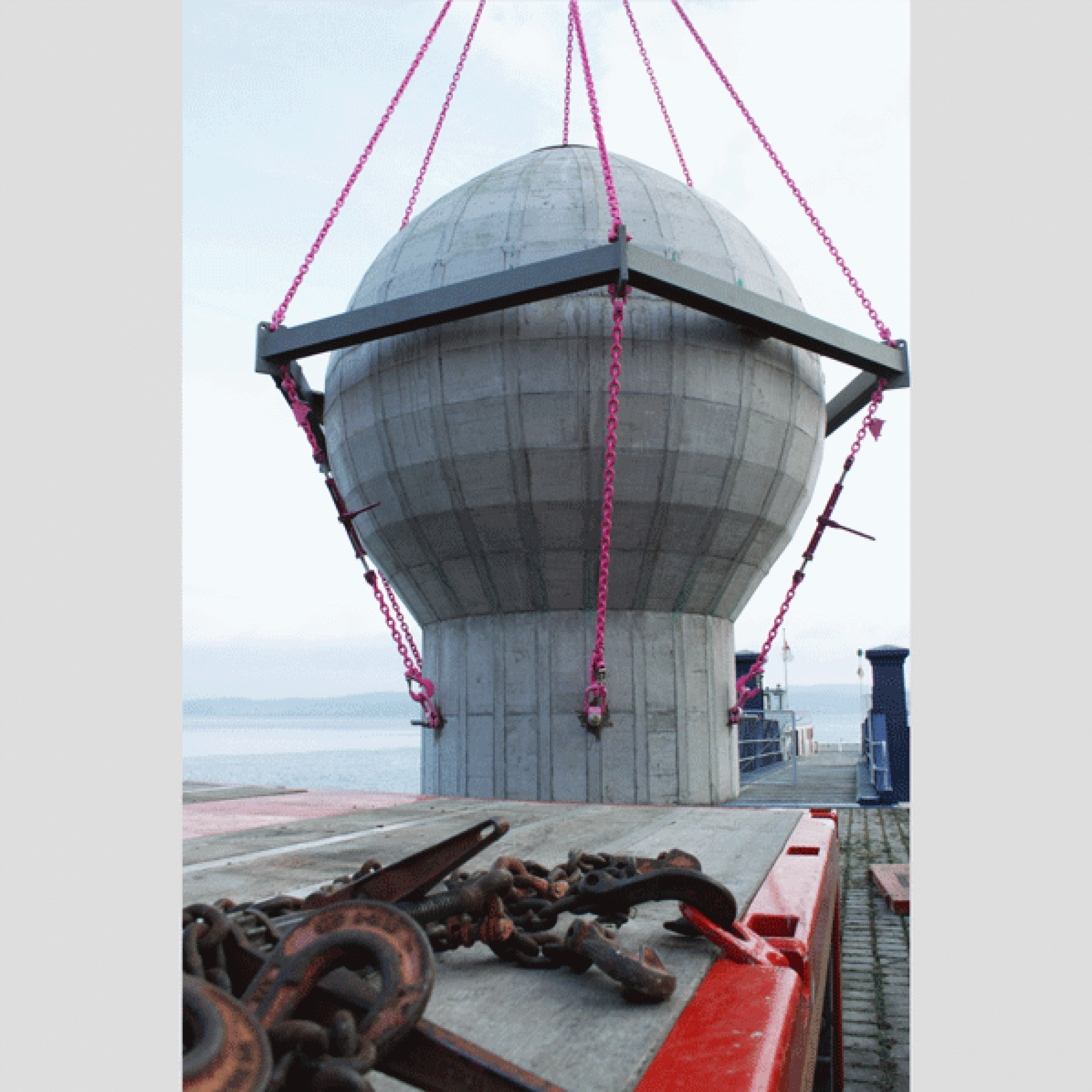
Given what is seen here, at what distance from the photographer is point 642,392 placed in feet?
28.6

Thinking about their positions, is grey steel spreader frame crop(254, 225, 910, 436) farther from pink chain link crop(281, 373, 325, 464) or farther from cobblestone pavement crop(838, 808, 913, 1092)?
cobblestone pavement crop(838, 808, 913, 1092)

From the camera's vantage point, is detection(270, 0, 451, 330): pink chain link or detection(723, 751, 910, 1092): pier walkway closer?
detection(723, 751, 910, 1092): pier walkway

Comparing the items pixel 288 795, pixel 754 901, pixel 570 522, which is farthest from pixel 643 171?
pixel 754 901

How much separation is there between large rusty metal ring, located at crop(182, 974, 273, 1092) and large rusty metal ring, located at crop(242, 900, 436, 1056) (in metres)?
0.17

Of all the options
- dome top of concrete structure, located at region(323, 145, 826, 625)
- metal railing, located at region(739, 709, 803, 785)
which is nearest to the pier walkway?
dome top of concrete structure, located at region(323, 145, 826, 625)

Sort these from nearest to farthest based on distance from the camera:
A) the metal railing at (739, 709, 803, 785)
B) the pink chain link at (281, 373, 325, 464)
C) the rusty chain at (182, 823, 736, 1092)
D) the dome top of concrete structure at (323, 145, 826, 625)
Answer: the rusty chain at (182, 823, 736, 1092) < the dome top of concrete structure at (323, 145, 826, 625) < the pink chain link at (281, 373, 325, 464) < the metal railing at (739, 709, 803, 785)

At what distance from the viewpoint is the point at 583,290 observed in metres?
8.44

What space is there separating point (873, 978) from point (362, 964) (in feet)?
19.4

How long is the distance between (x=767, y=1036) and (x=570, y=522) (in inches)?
286

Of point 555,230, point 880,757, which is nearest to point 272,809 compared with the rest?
point 555,230

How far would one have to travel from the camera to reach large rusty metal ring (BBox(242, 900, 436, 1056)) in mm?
1379

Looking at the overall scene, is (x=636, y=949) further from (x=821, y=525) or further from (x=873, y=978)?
(x=821, y=525)

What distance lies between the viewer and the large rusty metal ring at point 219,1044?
1105mm

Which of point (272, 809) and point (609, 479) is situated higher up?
point (609, 479)
